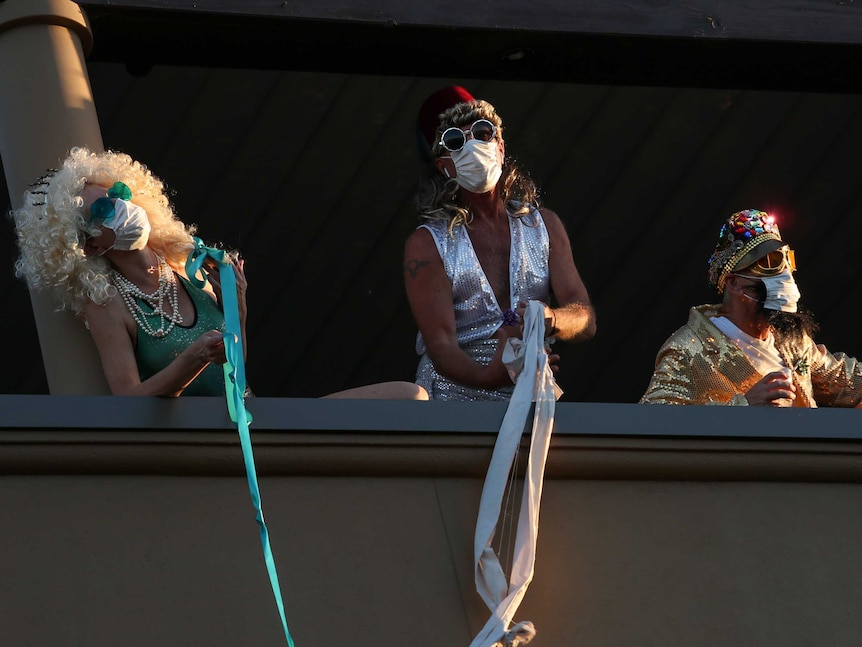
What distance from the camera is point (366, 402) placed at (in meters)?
4.21

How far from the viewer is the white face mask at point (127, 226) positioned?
4.55 m

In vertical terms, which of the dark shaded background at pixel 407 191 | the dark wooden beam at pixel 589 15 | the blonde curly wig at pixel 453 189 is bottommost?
the dark shaded background at pixel 407 191

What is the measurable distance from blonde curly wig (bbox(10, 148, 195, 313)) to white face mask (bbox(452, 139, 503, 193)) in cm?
81

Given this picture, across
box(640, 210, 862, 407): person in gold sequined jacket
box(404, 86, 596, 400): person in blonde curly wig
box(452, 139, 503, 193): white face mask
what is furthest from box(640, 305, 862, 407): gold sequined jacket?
box(452, 139, 503, 193): white face mask

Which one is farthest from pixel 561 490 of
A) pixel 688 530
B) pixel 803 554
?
pixel 803 554

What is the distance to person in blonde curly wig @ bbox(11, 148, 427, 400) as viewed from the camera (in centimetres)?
445

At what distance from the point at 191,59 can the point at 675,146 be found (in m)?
2.38

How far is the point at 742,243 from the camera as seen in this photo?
17.2 ft

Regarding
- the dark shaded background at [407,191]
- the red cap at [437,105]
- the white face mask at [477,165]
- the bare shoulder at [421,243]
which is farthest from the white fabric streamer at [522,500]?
the dark shaded background at [407,191]

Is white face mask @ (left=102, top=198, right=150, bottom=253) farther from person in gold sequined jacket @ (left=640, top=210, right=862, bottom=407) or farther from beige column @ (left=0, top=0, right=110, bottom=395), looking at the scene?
person in gold sequined jacket @ (left=640, top=210, right=862, bottom=407)

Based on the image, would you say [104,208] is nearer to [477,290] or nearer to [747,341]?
[477,290]

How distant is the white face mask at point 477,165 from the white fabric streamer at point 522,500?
79cm

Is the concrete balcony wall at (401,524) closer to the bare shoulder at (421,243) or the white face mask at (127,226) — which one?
the white face mask at (127,226)

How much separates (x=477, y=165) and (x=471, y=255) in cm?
Result: 26
